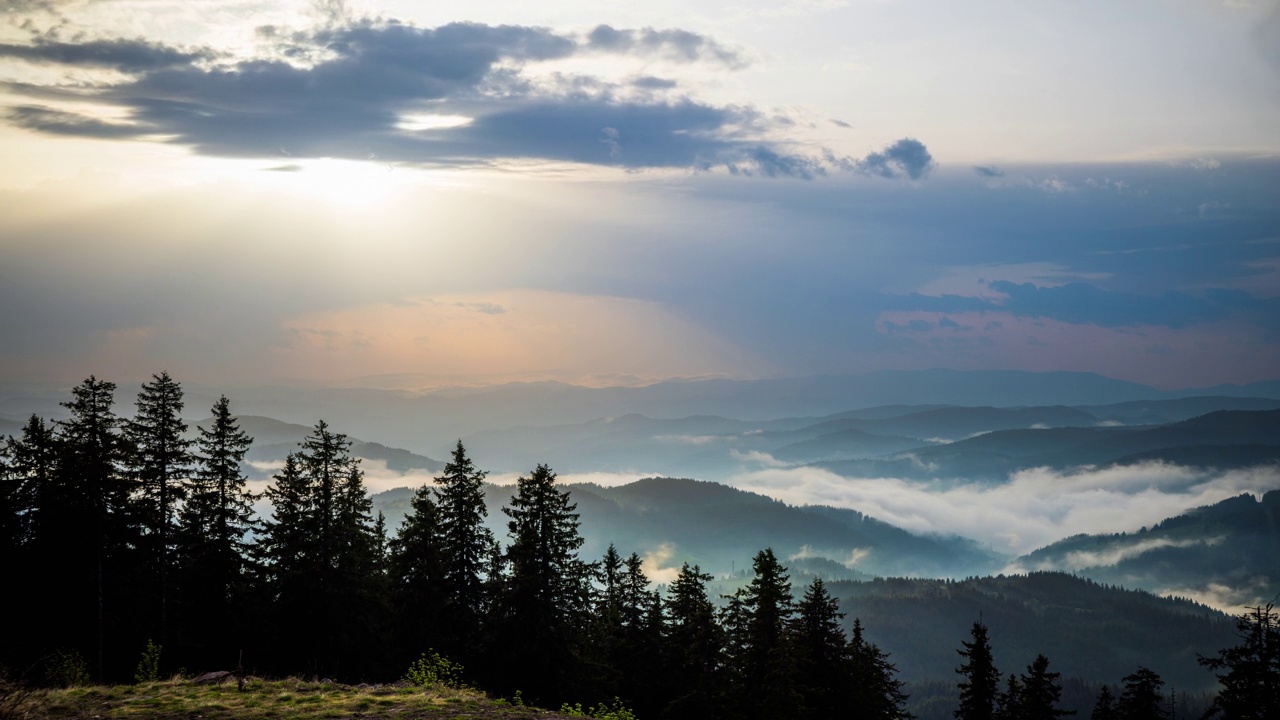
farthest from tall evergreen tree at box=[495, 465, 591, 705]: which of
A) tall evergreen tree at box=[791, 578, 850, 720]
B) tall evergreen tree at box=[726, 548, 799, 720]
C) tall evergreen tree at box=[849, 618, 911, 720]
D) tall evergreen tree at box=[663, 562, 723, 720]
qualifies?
tall evergreen tree at box=[849, 618, 911, 720]

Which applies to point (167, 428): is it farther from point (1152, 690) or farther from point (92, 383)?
point (1152, 690)

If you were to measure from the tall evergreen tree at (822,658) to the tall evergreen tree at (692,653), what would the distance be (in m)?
5.99

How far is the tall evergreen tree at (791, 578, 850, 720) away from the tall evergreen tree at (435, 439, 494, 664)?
18.9 meters

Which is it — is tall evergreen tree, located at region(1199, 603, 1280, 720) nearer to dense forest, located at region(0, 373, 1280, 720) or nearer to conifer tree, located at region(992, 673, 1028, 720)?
dense forest, located at region(0, 373, 1280, 720)

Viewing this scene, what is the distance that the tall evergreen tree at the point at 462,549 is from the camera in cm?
3969

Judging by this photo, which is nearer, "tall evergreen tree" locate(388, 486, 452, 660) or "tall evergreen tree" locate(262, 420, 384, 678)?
"tall evergreen tree" locate(262, 420, 384, 678)

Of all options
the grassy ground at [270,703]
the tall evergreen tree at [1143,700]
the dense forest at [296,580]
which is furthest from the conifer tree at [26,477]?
the tall evergreen tree at [1143,700]

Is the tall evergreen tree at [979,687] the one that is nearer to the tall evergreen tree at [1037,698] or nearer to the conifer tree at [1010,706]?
the conifer tree at [1010,706]

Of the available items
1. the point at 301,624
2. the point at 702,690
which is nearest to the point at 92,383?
the point at 301,624

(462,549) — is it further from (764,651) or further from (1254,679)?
(1254,679)

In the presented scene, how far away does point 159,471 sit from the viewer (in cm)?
3584

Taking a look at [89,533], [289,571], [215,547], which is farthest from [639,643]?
[89,533]

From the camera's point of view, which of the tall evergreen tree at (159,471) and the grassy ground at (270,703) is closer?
the grassy ground at (270,703)

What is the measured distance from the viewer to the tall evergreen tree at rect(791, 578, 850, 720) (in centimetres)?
4756
